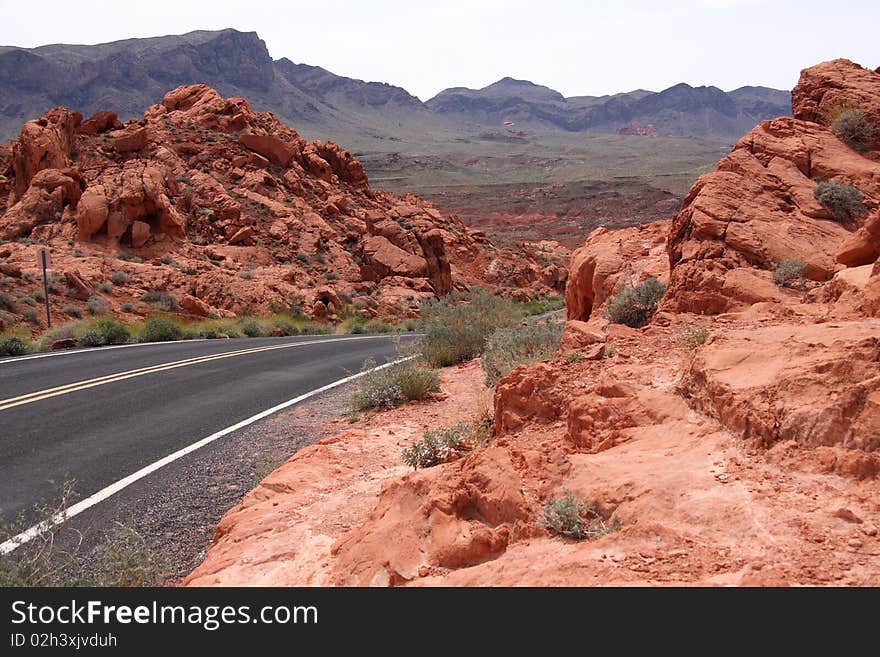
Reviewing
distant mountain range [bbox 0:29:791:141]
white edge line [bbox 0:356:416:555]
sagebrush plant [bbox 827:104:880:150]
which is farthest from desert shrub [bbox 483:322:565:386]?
distant mountain range [bbox 0:29:791:141]

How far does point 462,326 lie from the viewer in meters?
11.7

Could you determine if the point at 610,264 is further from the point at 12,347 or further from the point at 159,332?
the point at 159,332

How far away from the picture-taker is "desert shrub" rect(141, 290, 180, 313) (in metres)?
22.7

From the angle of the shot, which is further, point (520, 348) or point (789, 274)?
point (520, 348)

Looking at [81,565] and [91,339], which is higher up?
[81,565]

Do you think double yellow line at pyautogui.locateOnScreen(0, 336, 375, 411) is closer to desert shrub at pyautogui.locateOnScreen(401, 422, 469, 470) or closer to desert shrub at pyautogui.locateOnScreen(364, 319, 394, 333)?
desert shrub at pyautogui.locateOnScreen(401, 422, 469, 470)

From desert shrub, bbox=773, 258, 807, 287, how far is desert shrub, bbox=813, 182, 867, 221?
1.63 meters

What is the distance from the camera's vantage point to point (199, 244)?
1150 inches

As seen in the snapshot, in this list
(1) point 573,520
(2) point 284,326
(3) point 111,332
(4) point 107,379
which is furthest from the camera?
(2) point 284,326

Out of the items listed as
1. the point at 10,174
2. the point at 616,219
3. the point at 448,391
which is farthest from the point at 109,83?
the point at 448,391

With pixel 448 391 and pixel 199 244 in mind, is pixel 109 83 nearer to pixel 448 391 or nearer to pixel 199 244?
pixel 199 244

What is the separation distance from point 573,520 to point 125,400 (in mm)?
7454

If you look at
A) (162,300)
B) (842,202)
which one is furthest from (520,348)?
(162,300)

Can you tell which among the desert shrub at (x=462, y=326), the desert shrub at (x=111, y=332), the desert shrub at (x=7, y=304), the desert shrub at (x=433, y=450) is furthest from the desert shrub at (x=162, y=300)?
Result: the desert shrub at (x=433, y=450)
